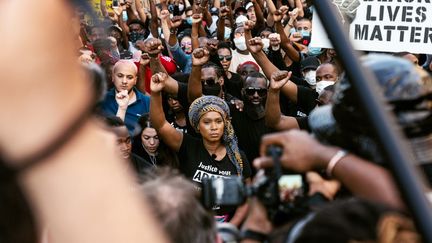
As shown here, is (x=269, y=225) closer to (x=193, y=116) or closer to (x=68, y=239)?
(x=68, y=239)

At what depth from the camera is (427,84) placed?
3.67 feet

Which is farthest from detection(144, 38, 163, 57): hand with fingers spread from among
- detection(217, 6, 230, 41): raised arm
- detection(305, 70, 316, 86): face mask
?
detection(217, 6, 230, 41): raised arm

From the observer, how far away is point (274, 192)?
123 cm

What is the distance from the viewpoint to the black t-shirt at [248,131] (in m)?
4.95

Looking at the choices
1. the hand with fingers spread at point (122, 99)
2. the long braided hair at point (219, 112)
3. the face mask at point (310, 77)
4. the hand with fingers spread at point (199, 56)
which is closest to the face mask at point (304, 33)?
the face mask at point (310, 77)

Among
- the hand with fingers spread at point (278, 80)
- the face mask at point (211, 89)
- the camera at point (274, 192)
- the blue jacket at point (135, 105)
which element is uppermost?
the camera at point (274, 192)

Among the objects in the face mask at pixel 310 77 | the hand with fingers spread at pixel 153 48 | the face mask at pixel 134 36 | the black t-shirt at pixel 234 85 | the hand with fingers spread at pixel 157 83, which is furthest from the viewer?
the face mask at pixel 134 36

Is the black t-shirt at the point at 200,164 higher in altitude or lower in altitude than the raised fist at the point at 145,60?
lower

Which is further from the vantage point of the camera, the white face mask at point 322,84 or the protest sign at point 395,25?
the white face mask at point 322,84

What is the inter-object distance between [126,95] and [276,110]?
114cm

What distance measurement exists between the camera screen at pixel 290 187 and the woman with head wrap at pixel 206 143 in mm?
2890

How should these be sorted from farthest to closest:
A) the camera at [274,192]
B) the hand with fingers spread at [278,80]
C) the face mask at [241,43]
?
1. the face mask at [241,43]
2. the hand with fingers spread at [278,80]
3. the camera at [274,192]

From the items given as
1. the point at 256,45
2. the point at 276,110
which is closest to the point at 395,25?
the point at 276,110

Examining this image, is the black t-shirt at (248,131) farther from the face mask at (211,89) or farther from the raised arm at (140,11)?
the raised arm at (140,11)
